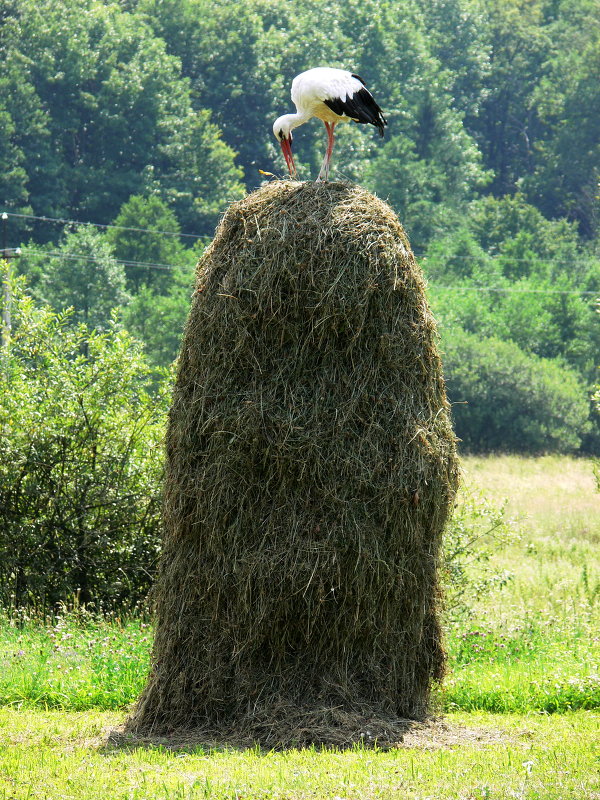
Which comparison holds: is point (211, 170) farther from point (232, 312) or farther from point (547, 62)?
point (232, 312)

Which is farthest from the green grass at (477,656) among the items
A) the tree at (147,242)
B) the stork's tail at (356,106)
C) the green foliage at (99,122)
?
the green foliage at (99,122)

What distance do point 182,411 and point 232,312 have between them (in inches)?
27.4

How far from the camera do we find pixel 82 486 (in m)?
11.0

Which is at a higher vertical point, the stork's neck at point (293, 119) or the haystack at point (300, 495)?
the stork's neck at point (293, 119)

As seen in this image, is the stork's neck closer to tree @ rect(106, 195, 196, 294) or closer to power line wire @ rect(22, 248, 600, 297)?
power line wire @ rect(22, 248, 600, 297)

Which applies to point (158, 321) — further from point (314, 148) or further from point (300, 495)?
point (300, 495)

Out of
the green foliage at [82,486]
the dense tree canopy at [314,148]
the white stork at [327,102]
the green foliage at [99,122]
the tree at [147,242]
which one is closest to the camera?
the white stork at [327,102]

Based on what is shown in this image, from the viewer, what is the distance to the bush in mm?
35625

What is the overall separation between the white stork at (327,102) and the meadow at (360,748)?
2834 millimetres

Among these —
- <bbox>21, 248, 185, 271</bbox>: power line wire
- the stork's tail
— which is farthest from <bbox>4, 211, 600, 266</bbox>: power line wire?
the stork's tail

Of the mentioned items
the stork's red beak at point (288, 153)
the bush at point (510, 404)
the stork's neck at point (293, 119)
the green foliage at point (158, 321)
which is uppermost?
the green foliage at point (158, 321)

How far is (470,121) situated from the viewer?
6334 cm

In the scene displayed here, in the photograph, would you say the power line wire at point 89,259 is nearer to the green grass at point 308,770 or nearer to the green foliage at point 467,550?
the green foliage at point 467,550

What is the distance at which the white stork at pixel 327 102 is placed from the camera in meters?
6.87
